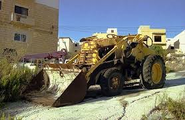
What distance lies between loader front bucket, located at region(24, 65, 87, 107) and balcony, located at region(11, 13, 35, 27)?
25.0 m

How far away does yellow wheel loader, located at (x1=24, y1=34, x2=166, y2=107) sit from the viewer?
8.56 meters

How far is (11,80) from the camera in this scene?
8820 millimetres

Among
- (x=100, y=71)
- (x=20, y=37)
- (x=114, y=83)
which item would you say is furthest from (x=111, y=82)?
(x=20, y=37)

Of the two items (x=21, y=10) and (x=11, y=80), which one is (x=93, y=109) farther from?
(x=21, y=10)

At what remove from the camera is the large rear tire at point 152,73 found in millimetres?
10586

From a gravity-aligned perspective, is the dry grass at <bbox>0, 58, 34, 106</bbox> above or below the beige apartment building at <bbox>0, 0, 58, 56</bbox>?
below

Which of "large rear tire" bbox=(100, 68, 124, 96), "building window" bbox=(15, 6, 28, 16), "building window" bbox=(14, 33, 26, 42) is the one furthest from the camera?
"building window" bbox=(15, 6, 28, 16)

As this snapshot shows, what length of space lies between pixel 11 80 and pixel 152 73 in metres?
5.13

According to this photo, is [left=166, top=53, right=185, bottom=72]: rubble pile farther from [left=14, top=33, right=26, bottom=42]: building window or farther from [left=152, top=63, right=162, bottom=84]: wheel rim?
[left=14, top=33, right=26, bottom=42]: building window

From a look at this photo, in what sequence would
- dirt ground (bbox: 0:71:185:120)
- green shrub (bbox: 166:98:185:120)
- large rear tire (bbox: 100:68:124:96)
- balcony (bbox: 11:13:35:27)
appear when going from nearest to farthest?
green shrub (bbox: 166:98:185:120), dirt ground (bbox: 0:71:185:120), large rear tire (bbox: 100:68:124:96), balcony (bbox: 11:13:35:27)

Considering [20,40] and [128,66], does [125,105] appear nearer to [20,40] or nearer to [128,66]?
[128,66]

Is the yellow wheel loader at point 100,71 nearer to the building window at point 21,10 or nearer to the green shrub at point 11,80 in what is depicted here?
the green shrub at point 11,80

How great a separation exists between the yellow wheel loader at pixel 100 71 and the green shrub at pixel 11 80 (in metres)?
0.30

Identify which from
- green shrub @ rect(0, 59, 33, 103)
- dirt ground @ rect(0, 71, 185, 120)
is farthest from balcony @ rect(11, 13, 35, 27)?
dirt ground @ rect(0, 71, 185, 120)
